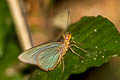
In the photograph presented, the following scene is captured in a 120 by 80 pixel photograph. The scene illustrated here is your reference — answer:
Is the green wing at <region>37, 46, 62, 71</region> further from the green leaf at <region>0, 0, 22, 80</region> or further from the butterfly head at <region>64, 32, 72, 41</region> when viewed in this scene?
the green leaf at <region>0, 0, 22, 80</region>

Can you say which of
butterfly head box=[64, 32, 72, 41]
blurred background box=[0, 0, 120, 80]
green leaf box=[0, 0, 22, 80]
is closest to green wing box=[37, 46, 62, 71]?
butterfly head box=[64, 32, 72, 41]

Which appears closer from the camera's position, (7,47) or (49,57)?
(49,57)

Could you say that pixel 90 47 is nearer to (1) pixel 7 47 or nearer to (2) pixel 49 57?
(2) pixel 49 57

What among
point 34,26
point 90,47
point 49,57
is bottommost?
point 34,26

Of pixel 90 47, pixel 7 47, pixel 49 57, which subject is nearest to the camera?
pixel 90 47

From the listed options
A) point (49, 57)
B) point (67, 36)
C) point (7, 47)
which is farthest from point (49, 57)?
point (7, 47)

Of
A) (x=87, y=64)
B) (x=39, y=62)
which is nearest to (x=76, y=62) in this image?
(x=87, y=64)

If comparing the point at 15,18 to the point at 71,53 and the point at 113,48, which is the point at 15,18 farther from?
the point at 113,48
